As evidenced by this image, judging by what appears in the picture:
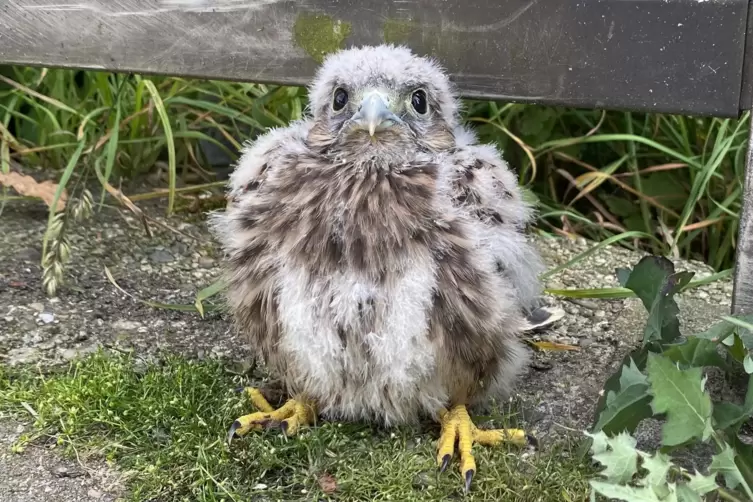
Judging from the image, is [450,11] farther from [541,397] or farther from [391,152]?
[541,397]

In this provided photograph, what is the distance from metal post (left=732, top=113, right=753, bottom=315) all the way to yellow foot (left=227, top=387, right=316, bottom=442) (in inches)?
47.9

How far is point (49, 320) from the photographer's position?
2.92 m

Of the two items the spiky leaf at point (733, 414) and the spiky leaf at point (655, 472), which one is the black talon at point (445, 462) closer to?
the spiky leaf at point (655, 472)

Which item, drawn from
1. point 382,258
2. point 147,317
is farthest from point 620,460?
point 147,317

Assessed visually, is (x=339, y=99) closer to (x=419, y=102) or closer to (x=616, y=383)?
(x=419, y=102)

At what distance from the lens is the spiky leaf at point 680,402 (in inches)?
76.0

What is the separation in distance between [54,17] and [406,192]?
139 centimetres

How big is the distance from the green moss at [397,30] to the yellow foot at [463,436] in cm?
109

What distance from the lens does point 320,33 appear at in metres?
2.61

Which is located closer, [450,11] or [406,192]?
[406,192]

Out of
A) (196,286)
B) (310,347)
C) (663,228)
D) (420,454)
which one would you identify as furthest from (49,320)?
(663,228)

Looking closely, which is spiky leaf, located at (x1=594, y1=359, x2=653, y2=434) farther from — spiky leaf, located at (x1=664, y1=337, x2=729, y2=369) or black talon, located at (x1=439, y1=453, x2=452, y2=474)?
black talon, located at (x1=439, y1=453, x2=452, y2=474)

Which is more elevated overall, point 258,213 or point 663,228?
point 258,213

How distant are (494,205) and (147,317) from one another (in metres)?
1.37
